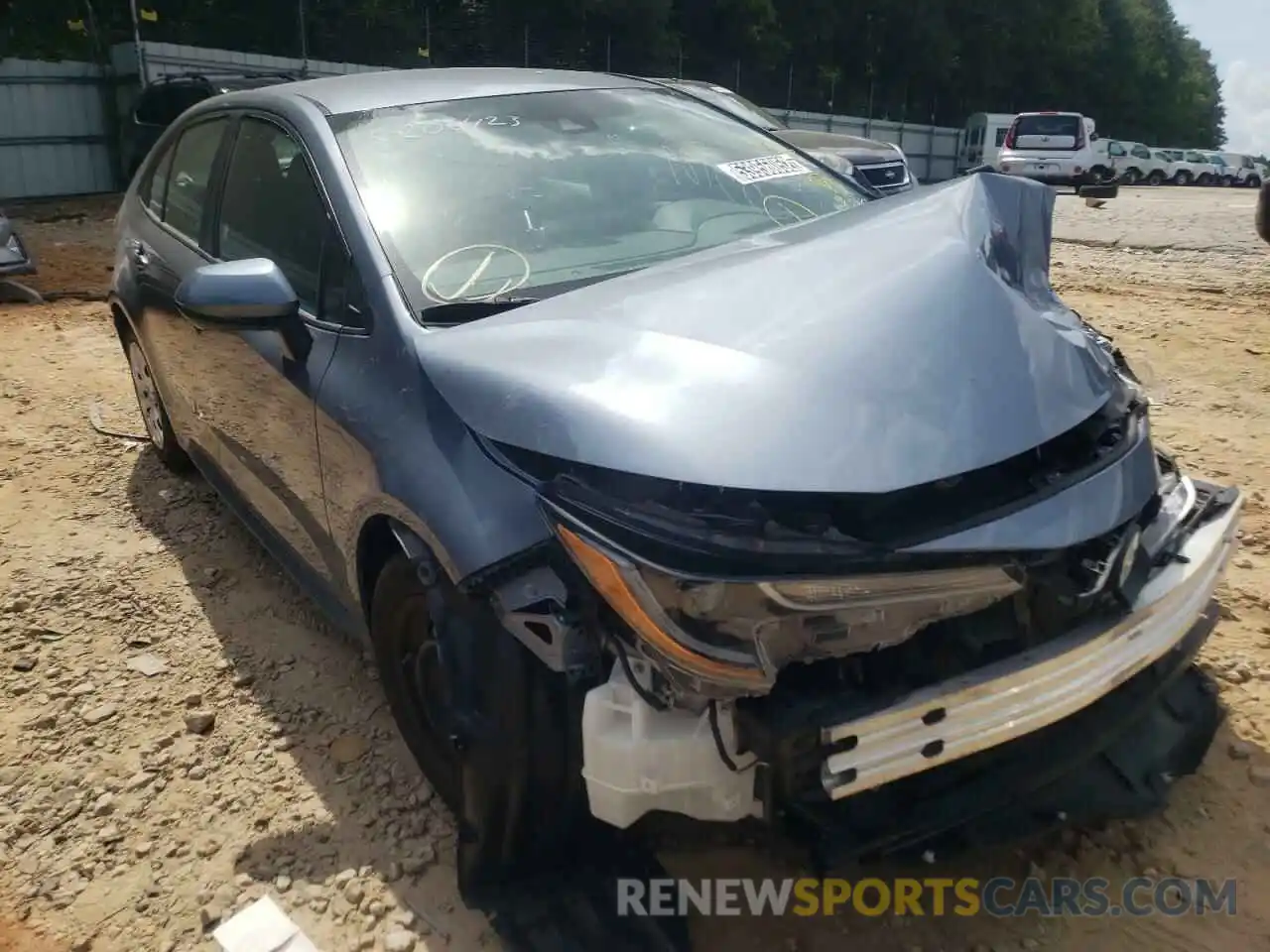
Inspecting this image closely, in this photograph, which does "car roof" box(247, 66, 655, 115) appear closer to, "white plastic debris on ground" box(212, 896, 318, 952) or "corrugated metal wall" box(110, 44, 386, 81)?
"white plastic debris on ground" box(212, 896, 318, 952)

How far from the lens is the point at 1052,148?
2223 centimetres

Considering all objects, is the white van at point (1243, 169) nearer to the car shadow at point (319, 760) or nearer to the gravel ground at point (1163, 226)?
the gravel ground at point (1163, 226)

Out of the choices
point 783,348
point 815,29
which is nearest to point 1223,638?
point 783,348

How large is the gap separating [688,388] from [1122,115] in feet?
195

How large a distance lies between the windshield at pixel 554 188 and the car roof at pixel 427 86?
52 mm

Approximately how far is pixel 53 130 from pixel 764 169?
580 inches

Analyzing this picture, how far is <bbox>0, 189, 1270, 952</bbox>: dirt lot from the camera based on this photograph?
2.14 m

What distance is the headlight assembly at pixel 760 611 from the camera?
1.63 m

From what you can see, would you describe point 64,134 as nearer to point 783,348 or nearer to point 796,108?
point 783,348

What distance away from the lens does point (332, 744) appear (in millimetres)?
2719

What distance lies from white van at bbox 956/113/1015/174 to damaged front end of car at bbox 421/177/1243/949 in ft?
94.4

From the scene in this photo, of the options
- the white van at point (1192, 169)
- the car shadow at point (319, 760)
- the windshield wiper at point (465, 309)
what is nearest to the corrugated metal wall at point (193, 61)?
the car shadow at point (319, 760)

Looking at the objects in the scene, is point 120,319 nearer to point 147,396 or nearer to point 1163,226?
point 147,396

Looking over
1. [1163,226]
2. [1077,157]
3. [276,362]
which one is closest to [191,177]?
[276,362]
